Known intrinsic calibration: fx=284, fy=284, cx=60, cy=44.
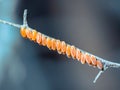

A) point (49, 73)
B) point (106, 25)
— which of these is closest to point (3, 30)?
point (49, 73)

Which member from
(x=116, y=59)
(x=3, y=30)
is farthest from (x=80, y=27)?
(x=3, y=30)

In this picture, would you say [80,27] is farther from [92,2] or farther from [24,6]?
[24,6]

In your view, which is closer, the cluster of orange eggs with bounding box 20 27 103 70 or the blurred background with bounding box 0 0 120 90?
the cluster of orange eggs with bounding box 20 27 103 70

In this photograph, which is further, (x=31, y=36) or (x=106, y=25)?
(x=106, y=25)

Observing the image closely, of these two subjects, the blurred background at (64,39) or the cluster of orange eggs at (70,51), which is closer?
the cluster of orange eggs at (70,51)

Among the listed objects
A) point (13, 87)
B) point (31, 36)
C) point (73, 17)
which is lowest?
point (13, 87)

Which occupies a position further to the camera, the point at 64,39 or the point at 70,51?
the point at 64,39

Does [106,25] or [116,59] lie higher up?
[106,25]

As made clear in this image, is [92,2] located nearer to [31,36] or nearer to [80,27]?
[80,27]
